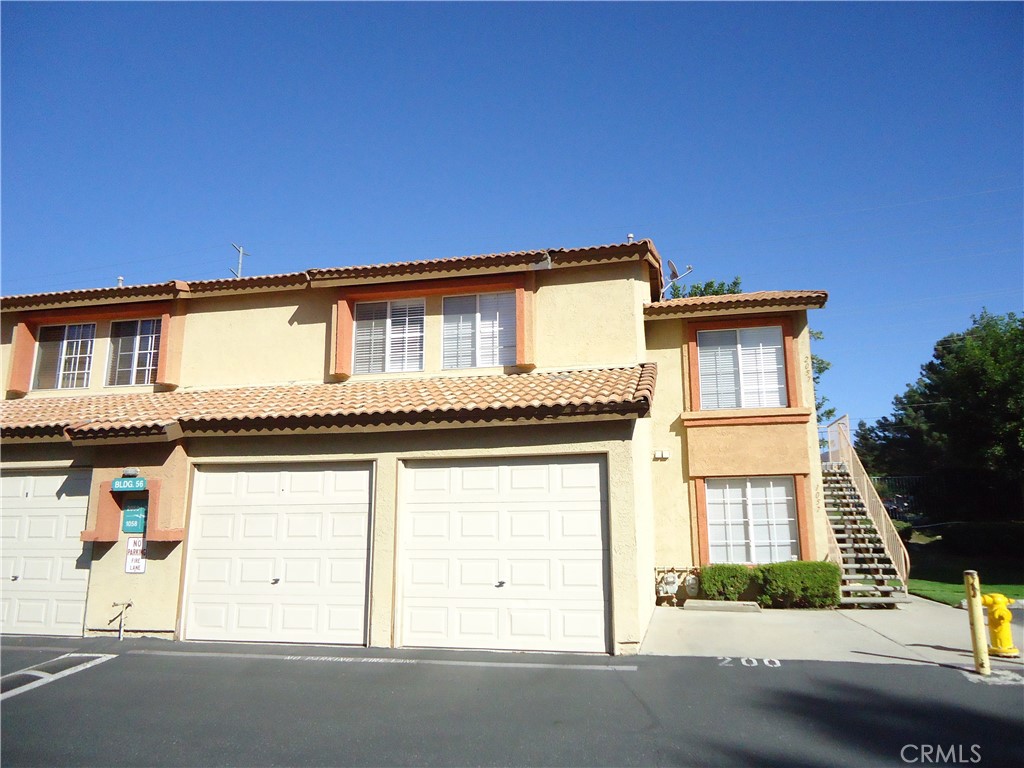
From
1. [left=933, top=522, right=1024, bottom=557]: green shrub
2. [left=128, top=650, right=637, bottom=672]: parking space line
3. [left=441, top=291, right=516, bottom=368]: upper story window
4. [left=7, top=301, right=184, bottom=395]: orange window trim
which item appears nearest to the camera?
[left=128, top=650, right=637, bottom=672]: parking space line

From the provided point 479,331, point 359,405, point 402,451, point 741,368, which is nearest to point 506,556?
point 402,451

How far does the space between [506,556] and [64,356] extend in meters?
10.8

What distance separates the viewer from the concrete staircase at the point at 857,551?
495 inches

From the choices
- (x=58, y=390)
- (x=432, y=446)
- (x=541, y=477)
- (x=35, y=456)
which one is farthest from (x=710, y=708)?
(x=58, y=390)

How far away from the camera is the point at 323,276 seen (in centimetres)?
1262

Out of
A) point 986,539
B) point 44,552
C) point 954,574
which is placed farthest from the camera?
point 986,539

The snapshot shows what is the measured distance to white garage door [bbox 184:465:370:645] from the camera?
9.80 m

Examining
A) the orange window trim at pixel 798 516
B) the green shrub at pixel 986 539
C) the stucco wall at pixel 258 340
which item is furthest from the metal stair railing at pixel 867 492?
the stucco wall at pixel 258 340

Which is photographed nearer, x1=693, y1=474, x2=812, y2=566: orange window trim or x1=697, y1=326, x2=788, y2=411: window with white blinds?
x1=693, y1=474, x2=812, y2=566: orange window trim

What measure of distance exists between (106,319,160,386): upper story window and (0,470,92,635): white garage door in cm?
280

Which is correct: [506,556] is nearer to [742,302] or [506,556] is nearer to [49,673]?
[49,673]

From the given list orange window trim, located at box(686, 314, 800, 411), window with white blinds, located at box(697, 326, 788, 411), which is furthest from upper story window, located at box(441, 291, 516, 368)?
window with white blinds, located at box(697, 326, 788, 411)

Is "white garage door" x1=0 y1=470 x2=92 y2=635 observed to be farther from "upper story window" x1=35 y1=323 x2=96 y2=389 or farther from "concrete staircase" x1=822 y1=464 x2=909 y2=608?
"concrete staircase" x1=822 y1=464 x2=909 y2=608

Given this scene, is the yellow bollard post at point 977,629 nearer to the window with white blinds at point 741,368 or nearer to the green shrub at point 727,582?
the green shrub at point 727,582
